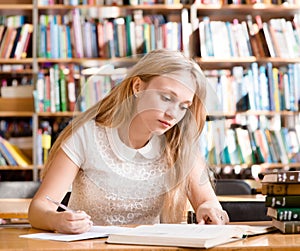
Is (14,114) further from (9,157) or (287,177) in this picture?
(287,177)

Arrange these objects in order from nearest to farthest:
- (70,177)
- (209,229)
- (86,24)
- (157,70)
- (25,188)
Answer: (209,229)
(157,70)
(70,177)
(25,188)
(86,24)

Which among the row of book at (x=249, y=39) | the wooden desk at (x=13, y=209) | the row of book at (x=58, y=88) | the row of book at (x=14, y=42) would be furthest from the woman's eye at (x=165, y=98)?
the row of book at (x=14, y=42)

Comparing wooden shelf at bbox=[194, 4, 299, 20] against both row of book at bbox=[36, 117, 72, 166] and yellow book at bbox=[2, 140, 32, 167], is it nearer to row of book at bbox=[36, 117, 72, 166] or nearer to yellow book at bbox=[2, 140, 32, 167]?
row of book at bbox=[36, 117, 72, 166]

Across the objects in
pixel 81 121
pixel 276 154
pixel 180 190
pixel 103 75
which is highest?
pixel 103 75

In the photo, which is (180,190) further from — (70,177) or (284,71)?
(284,71)

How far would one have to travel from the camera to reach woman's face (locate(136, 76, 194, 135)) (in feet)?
5.58

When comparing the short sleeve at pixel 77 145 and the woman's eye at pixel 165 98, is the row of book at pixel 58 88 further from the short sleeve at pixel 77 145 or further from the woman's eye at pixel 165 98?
the woman's eye at pixel 165 98

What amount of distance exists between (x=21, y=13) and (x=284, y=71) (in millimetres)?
1872

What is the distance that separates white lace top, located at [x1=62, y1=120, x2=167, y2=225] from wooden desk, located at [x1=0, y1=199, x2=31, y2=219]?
646mm

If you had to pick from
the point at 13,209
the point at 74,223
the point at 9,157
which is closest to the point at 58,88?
the point at 9,157

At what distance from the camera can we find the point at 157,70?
1.80 m

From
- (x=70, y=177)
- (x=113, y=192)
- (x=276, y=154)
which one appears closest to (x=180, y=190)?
(x=113, y=192)

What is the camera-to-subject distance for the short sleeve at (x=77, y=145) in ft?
6.32

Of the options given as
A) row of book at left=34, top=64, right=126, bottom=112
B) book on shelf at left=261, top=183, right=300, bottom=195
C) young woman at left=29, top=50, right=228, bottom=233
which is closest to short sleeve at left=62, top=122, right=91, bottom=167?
young woman at left=29, top=50, right=228, bottom=233
